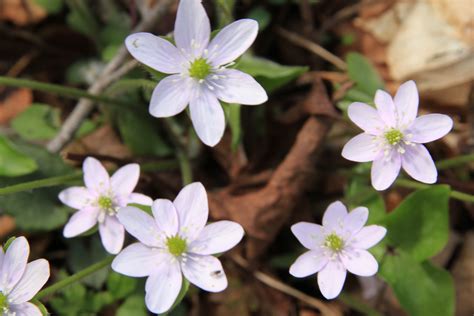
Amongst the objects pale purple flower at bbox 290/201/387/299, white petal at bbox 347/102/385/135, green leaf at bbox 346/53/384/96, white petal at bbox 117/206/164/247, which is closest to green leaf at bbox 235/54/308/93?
green leaf at bbox 346/53/384/96

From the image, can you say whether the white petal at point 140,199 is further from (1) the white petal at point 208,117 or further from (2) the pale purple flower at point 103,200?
(1) the white petal at point 208,117

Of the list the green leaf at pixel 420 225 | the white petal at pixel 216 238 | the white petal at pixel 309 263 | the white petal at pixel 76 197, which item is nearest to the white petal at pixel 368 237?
the white petal at pixel 309 263

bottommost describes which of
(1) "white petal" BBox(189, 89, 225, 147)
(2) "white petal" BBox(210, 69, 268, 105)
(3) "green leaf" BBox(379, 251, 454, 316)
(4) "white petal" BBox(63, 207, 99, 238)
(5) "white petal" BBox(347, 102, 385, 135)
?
(3) "green leaf" BBox(379, 251, 454, 316)

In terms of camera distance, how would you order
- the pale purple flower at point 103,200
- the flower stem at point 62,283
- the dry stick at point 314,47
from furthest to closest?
the dry stick at point 314,47, the pale purple flower at point 103,200, the flower stem at point 62,283

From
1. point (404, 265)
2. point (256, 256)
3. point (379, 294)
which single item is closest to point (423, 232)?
point (404, 265)

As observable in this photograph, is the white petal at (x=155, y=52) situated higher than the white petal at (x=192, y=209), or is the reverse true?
the white petal at (x=155, y=52)

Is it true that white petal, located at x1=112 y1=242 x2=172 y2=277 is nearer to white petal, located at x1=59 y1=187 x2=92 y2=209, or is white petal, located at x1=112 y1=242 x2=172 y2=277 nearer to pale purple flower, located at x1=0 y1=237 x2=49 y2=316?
pale purple flower, located at x1=0 y1=237 x2=49 y2=316

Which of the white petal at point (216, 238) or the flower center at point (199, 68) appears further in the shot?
the flower center at point (199, 68)
